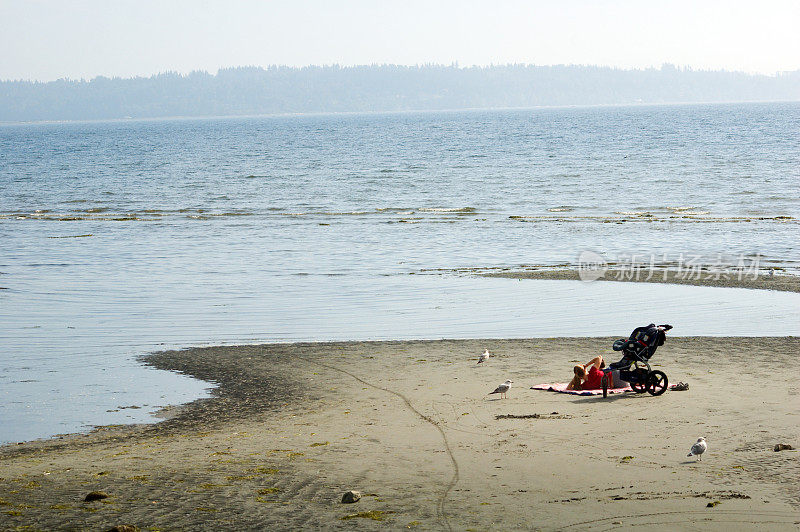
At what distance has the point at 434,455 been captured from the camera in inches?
420

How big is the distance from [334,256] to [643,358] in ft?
63.4

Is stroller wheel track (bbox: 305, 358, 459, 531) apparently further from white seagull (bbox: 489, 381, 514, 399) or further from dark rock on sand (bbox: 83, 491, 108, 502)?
dark rock on sand (bbox: 83, 491, 108, 502)

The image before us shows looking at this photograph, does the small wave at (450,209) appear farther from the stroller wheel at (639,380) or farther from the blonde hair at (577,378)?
the stroller wheel at (639,380)

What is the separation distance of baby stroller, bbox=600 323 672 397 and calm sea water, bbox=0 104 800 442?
5.28 meters

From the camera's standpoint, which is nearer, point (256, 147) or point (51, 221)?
point (51, 221)

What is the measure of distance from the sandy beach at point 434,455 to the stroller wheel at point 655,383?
0.23 metres

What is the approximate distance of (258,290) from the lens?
24531 mm

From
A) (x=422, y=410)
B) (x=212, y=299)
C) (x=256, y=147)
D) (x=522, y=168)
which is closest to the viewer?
(x=422, y=410)

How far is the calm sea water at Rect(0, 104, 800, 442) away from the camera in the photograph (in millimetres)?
18047

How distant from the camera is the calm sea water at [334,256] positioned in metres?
18.0

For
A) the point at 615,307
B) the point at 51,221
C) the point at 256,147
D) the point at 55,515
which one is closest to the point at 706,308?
the point at 615,307

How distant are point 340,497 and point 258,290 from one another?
15687 mm

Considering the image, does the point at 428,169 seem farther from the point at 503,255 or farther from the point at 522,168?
the point at 503,255

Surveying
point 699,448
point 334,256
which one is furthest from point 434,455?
point 334,256
